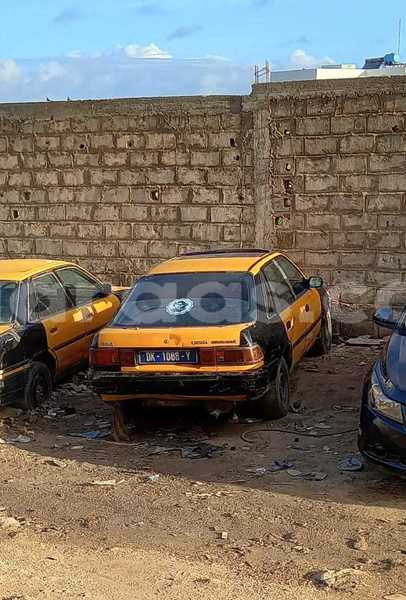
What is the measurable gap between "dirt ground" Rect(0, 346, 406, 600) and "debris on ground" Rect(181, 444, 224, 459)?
0.04 metres

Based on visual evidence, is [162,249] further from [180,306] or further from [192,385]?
[192,385]

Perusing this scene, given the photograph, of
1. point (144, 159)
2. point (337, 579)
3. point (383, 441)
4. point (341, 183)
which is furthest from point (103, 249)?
point (337, 579)

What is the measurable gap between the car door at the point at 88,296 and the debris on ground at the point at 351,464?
3.52 m

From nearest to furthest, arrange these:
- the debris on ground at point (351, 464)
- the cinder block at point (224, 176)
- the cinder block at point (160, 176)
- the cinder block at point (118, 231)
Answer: the debris on ground at point (351, 464) → the cinder block at point (224, 176) → the cinder block at point (160, 176) → the cinder block at point (118, 231)

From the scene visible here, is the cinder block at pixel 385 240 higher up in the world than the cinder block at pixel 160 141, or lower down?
lower down

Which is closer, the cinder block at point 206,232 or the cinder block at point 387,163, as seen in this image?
the cinder block at point 387,163

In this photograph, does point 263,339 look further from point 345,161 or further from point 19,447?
point 345,161

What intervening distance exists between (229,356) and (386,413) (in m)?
1.57

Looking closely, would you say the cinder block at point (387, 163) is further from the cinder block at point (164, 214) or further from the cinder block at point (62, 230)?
the cinder block at point (62, 230)

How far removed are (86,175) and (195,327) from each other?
211 inches

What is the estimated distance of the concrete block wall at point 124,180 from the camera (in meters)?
10.4

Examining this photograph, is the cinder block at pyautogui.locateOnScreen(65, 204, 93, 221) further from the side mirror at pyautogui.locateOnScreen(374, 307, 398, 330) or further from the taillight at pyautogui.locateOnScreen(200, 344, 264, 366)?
the side mirror at pyautogui.locateOnScreen(374, 307, 398, 330)

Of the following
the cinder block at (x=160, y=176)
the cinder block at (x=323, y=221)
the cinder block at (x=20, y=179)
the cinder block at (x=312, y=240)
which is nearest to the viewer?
the cinder block at (x=323, y=221)

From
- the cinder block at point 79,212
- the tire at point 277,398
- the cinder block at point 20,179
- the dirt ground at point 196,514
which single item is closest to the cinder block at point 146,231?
the cinder block at point 79,212
